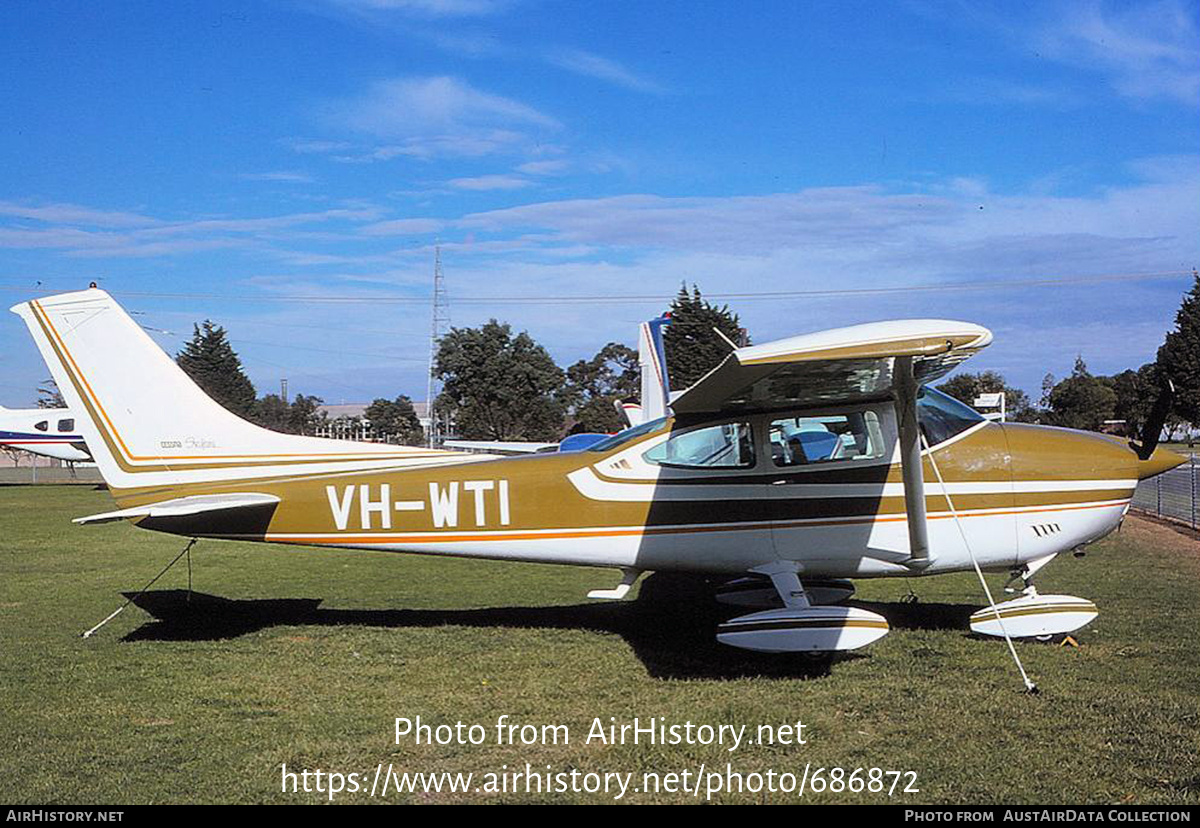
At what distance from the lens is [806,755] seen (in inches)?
207

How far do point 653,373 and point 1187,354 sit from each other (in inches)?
2029

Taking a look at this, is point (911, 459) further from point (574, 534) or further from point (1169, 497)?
point (1169, 497)

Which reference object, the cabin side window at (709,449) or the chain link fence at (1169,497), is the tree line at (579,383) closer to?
the chain link fence at (1169,497)

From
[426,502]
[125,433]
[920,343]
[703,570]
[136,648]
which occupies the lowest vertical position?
[136,648]

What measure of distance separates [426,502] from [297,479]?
117 cm

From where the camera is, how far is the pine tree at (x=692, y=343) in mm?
54469

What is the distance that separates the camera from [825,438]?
25.6ft

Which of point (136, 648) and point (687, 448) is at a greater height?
point (687, 448)

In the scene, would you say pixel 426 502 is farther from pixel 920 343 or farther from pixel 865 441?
pixel 920 343

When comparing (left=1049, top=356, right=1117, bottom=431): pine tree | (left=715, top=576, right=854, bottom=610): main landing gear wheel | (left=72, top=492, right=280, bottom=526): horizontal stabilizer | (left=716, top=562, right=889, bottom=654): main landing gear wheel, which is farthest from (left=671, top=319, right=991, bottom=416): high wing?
(left=1049, top=356, right=1117, bottom=431): pine tree

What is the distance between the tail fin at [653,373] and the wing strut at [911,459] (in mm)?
13823

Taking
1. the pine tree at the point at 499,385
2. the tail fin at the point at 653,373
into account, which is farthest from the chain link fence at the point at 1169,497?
the pine tree at the point at 499,385
